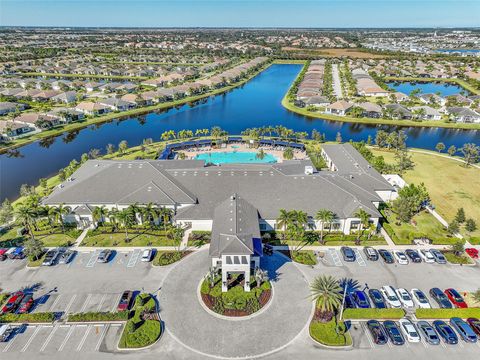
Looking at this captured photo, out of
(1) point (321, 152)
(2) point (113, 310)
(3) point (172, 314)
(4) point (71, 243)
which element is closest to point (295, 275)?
(3) point (172, 314)

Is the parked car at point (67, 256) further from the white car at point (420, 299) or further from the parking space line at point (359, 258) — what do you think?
the white car at point (420, 299)

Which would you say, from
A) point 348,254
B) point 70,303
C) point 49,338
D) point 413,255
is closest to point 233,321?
point 348,254

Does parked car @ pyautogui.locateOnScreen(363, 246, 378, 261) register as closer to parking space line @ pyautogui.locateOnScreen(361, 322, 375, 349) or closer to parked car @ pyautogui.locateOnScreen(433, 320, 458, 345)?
parked car @ pyautogui.locateOnScreen(433, 320, 458, 345)

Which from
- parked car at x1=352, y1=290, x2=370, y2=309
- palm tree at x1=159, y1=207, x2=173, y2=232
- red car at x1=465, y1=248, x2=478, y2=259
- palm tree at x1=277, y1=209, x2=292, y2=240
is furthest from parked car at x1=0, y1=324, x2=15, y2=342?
red car at x1=465, y1=248, x2=478, y2=259

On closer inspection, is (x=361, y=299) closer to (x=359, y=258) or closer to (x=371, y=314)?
(x=371, y=314)

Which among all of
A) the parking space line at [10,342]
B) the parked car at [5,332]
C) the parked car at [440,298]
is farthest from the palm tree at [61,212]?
the parked car at [440,298]
